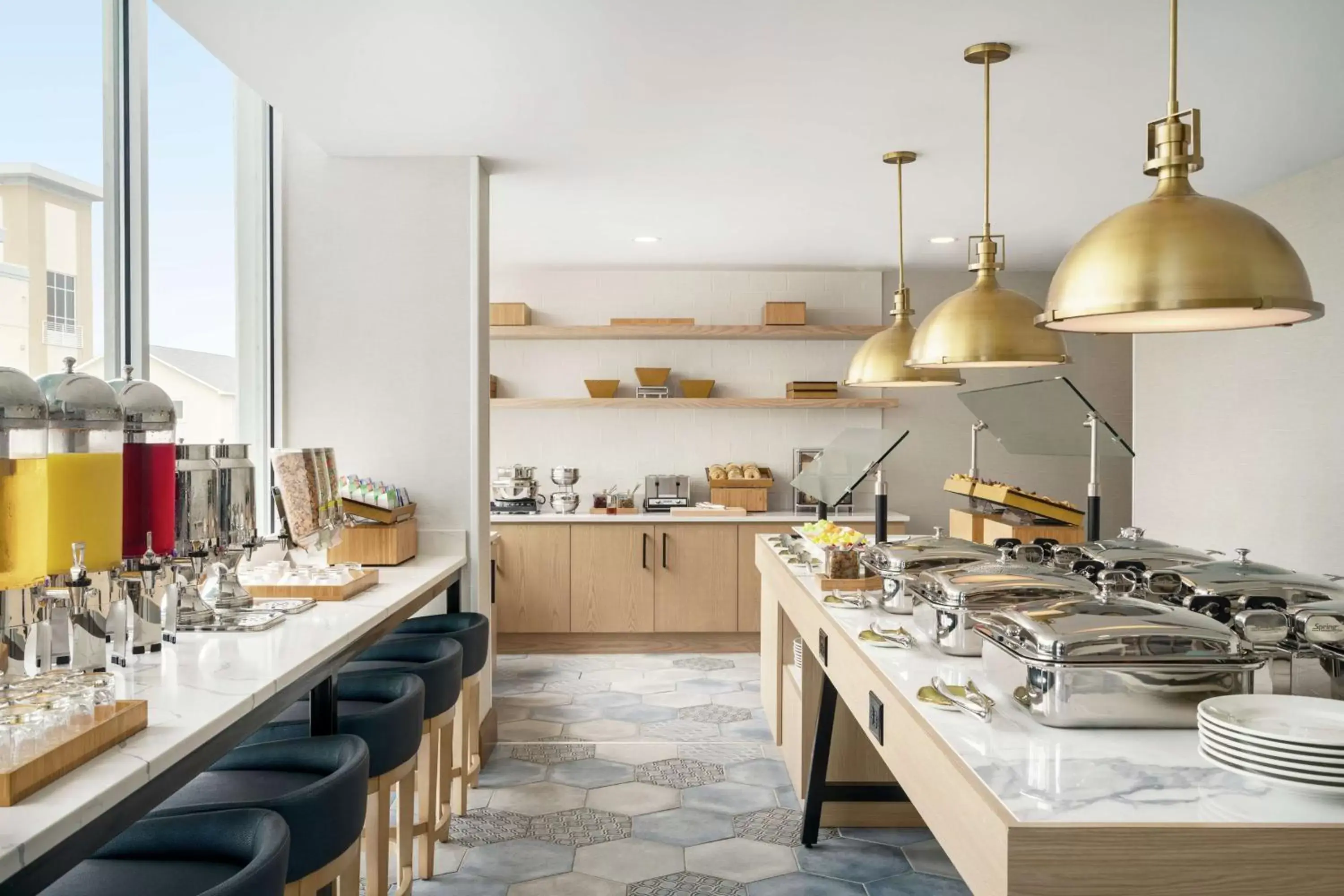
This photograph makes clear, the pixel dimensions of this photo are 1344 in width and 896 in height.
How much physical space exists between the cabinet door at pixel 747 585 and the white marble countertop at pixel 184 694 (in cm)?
328

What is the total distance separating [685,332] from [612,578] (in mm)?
1650

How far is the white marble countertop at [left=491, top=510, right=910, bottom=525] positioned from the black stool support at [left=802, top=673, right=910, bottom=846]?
9.20ft

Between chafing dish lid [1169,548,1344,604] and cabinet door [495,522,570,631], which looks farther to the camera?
cabinet door [495,522,570,631]

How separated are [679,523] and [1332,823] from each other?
489cm

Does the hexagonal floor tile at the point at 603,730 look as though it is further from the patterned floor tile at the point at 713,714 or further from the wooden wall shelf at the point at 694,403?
the wooden wall shelf at the point at 694,403

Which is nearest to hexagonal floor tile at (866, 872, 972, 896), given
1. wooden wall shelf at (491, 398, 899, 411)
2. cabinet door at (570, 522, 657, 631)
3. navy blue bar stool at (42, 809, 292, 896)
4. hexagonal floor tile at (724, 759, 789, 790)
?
hexagonal floor tile at (724, 759, 789, 790)

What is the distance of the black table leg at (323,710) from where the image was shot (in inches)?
85.5

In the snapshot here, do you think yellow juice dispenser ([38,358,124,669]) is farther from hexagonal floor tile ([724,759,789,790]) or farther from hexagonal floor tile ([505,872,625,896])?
hexagonal floor tile ([724,759,789,790])

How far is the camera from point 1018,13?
8.18 feet

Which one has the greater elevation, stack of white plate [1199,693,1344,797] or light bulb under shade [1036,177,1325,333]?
light bulb under shade [1036,177,1325,333]

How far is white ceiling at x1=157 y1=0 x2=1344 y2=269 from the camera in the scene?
2.54 metres

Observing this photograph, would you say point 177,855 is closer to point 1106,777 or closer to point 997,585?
point 1106,777

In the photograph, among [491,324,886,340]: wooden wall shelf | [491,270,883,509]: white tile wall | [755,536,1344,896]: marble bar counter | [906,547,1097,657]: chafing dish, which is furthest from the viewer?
[491,270,883,509]: white tile wall

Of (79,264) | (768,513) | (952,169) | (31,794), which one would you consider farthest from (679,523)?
(31,794)
